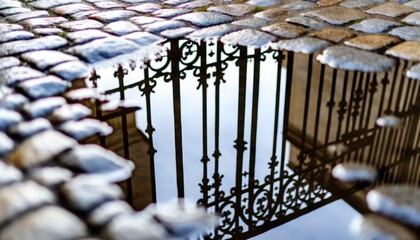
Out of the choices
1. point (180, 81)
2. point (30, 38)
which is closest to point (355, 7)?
point (180, 81)

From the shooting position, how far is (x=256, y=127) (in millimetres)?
2453

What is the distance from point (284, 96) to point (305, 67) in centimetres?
33

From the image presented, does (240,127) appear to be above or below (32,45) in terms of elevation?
below

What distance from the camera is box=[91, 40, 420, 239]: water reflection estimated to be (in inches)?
77.9

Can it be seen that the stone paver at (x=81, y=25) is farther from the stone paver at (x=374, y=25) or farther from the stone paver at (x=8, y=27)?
the stone paver at (x=374, y=25)

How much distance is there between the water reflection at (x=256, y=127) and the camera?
1979mm

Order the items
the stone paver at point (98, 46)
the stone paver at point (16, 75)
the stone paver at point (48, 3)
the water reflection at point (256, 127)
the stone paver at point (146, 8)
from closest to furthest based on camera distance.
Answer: the stone paver at point (98, 46), the water reflection at point (256, 127), the stone paver at point (16, 75), the stone paver at point (146, 8), the stone paver at point (48, 3)

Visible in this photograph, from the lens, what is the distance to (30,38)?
3.15 m

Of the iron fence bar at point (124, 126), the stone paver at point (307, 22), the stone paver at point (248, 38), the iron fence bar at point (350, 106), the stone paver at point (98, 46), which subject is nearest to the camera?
the stone paver at point (98, 46)

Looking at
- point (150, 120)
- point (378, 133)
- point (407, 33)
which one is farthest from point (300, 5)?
point (150, 120)

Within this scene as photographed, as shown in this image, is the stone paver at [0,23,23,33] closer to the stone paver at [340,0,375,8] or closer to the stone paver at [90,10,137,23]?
the stone paver at [90,10,137,23]

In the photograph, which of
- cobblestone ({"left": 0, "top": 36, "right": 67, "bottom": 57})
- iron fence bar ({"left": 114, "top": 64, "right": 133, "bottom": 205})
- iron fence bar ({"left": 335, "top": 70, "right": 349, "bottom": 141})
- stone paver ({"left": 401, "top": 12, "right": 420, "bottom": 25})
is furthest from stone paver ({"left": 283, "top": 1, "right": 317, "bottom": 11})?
cobblestone ({"left": 0, "top": 36, "right": 67, "bottom": 57})

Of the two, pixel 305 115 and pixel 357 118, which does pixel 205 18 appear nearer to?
pixel 305 115

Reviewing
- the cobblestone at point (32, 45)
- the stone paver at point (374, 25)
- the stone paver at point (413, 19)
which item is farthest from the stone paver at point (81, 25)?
the stone paver at point (413, 19)
